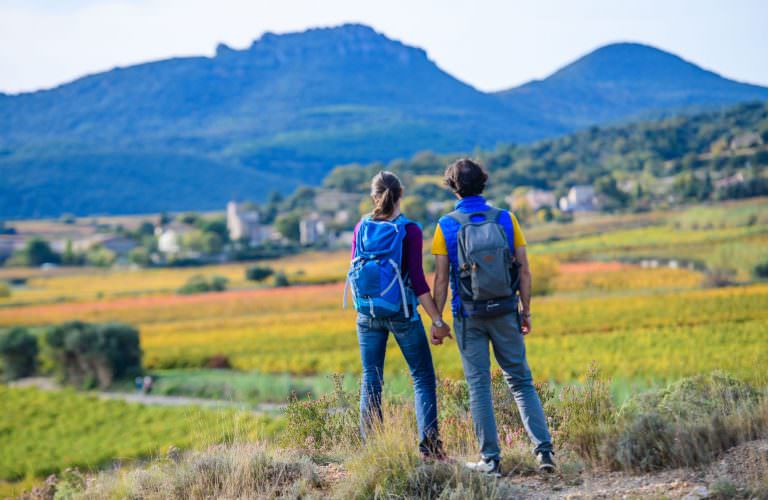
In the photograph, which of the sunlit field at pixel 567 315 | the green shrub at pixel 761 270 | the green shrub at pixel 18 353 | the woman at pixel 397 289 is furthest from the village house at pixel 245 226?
the woman at pixel 397 289

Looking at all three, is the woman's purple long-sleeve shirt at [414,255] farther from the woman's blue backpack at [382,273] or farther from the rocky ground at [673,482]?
the rocky ground at [673,482]

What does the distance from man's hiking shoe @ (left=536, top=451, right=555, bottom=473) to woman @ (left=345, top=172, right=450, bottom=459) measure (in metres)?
0.57

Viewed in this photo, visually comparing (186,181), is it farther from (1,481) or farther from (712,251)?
(1,481)

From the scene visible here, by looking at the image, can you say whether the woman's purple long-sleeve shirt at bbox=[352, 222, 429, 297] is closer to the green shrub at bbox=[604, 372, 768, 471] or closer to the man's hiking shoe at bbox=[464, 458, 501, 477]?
the man's hiking shoe at bbox=[464, 458, 501, 477]

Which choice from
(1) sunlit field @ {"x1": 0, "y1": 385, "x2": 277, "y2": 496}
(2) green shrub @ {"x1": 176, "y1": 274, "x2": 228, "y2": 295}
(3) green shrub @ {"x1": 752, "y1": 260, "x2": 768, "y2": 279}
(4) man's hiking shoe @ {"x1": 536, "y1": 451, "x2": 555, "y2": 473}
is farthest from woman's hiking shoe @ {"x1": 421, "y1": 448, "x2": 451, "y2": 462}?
(2) green shrub @ {"x1": 176, "y1": 274, "x2": 228, "y2": 295}

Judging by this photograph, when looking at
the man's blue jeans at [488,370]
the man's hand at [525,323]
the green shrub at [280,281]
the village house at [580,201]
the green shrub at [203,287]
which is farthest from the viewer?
the village house at [580,201]

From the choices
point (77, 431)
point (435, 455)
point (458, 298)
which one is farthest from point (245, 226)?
point (458, 298)

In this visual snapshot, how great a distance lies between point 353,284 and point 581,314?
24.9 metres

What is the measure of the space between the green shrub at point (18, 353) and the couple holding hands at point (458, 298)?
86.7 feet

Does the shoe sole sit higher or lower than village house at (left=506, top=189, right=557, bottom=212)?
higher

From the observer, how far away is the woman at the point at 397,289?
16.6 feet

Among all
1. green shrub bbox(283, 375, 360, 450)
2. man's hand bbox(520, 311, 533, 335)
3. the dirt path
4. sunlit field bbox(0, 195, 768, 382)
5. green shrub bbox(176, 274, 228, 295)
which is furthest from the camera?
green shrub bbox(176, 274, 228, 295)

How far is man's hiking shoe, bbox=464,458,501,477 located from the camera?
475 centimetres

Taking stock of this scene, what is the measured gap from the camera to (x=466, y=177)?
194 inches
